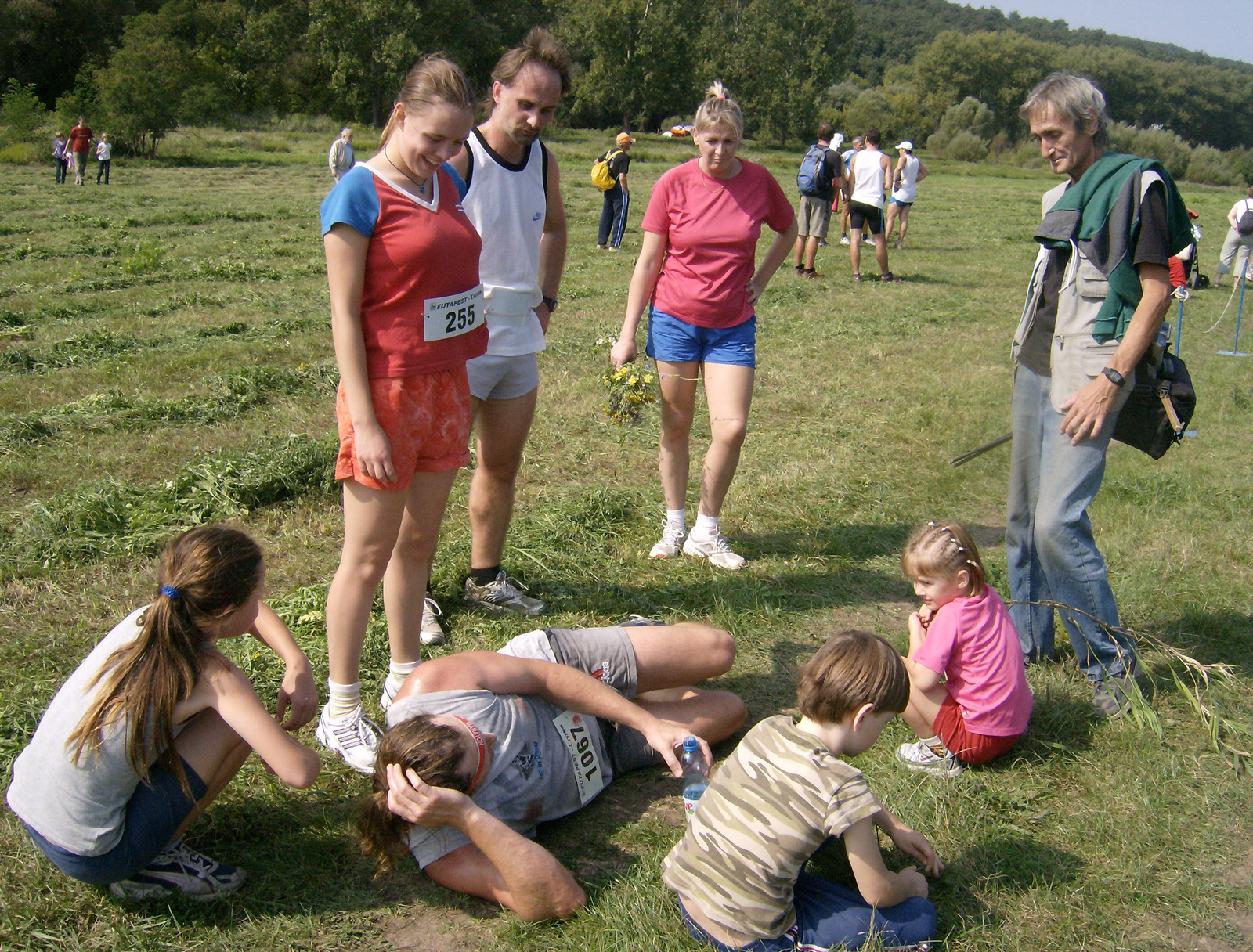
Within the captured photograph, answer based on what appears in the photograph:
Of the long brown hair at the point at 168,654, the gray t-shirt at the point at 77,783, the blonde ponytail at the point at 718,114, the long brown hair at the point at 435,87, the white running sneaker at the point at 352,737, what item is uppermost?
the blonde ponytail at the point at 718,114

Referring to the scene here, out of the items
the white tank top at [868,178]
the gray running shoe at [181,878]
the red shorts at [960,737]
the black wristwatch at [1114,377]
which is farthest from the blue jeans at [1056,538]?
the white tank top at [868,178]

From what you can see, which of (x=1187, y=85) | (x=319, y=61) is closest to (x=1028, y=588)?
(x=319, y=61)

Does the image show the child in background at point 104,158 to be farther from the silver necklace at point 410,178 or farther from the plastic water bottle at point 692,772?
the plastic water bottle at point 692,772

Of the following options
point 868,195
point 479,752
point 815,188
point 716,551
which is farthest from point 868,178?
point 479,752

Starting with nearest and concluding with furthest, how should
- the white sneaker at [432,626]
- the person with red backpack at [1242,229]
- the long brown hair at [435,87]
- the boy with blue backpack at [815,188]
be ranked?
the long brown hair at [435,87] → the white sneaker at [432,626] → the person with red backpack at [1242,229] → the boy with blue backpack at [815,188]

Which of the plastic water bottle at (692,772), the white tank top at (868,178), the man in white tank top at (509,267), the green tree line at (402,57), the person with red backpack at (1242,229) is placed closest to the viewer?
the plastic water bottle at (692,772)

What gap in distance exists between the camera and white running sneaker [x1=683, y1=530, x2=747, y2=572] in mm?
4535

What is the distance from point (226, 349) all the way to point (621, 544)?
4.56 metres

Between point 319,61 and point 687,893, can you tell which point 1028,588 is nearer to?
point 687,893

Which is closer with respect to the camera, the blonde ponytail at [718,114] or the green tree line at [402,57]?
the blonde ponytail at [718,114]

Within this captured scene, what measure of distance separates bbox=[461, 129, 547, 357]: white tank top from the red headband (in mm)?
1476

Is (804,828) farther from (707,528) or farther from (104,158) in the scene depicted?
(104,158)

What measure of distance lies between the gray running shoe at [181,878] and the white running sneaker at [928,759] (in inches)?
78.8

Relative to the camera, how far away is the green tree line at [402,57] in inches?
1558
